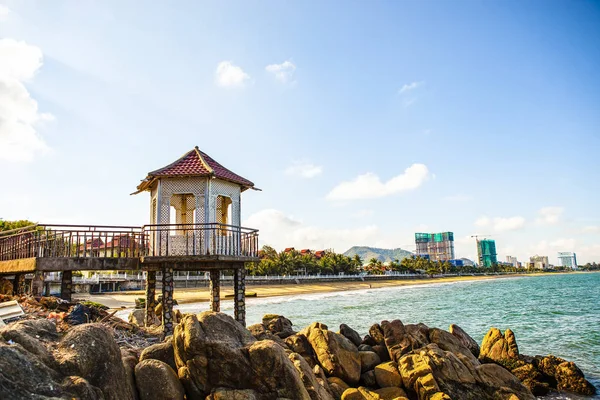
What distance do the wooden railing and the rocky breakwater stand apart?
3313 millimetres

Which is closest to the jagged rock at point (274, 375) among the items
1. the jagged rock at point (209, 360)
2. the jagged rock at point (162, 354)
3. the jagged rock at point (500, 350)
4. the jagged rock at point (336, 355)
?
the jagged rock at point (209, 360)

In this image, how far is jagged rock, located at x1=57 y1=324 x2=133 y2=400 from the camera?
640cm

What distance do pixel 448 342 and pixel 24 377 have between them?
12.5m

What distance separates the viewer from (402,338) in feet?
46.1

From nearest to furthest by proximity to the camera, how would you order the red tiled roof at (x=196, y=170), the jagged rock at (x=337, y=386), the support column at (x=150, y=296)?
the jagged rock at (x=337, y=386) < the red tiled roof at (x=196, y=170) < the support column at (x=150, y=296)

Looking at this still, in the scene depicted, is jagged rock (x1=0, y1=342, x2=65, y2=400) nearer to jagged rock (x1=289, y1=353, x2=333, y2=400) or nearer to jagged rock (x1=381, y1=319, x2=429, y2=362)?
jagged rock (x1=289, y1=353, x2=333, y2=400)

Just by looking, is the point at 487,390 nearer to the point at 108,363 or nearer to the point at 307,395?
the point at 307,395

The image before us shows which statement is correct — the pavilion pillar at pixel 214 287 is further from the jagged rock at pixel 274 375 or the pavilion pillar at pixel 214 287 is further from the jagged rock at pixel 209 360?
the jagged rock at pixel 274 375

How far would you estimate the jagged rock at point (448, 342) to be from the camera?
560 inches

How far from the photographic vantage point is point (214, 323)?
29.1 ft

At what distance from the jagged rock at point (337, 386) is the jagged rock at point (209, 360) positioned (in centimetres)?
374

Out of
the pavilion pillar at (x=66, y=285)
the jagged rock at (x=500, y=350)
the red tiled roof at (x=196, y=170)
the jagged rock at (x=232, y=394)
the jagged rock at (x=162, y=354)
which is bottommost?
the jagged rock at (x=500, y=350)

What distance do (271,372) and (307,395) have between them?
85cm

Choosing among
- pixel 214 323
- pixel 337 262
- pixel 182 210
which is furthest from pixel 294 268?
pixel 214 323
